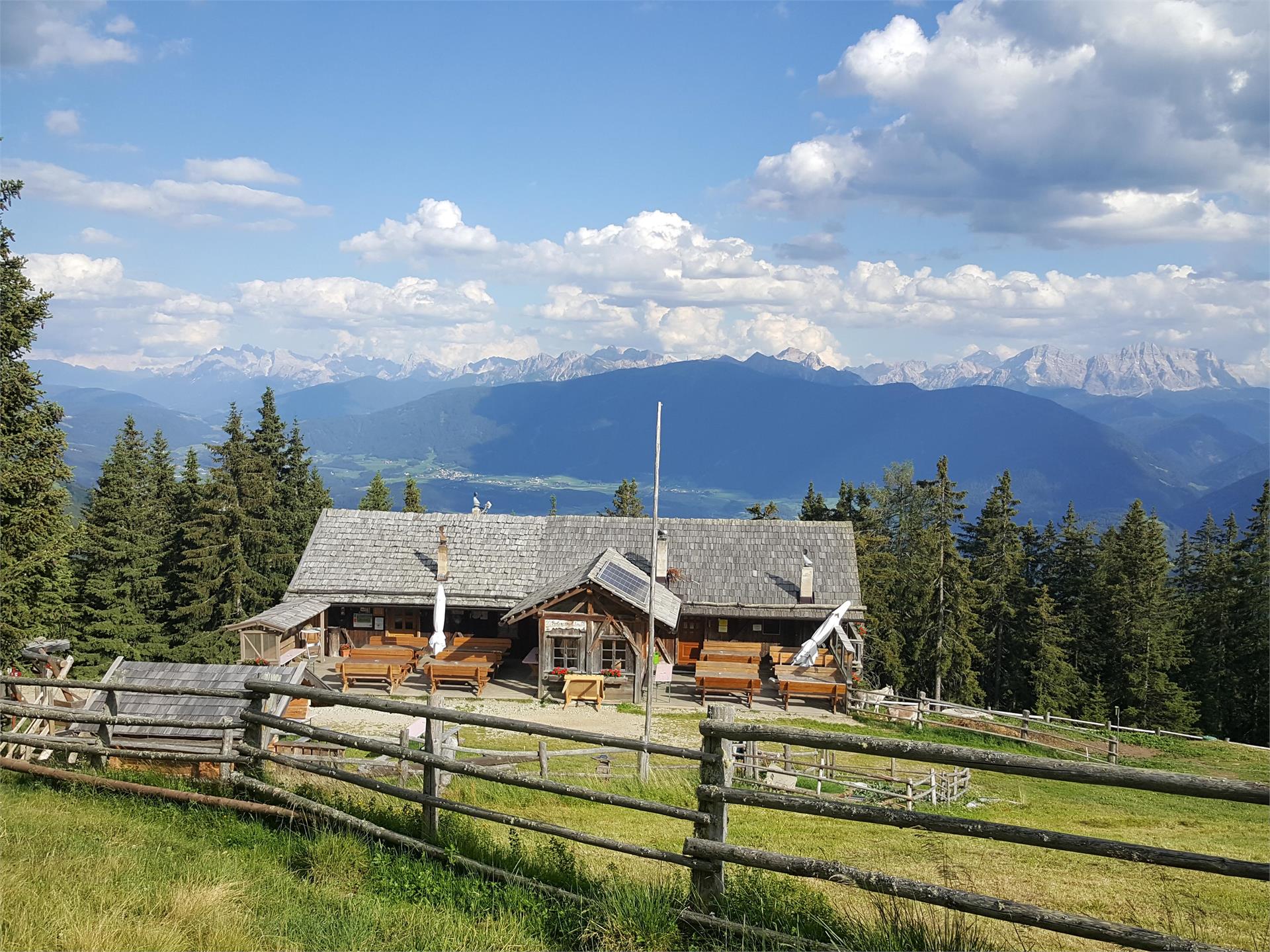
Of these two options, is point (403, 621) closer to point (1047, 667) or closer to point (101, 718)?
point (101, 718)

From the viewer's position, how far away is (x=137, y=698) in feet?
48.5

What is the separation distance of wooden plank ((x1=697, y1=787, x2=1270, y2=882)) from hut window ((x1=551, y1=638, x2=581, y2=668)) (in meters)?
20.2

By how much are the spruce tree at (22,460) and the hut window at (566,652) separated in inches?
515

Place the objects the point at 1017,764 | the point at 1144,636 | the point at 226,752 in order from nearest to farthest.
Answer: the point at 1017,764 → the point at 226,752 → the point at 1144,636

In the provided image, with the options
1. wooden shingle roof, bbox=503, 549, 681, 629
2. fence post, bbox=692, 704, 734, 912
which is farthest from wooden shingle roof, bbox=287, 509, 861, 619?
fence post, bbox=692, 704, 734, 912

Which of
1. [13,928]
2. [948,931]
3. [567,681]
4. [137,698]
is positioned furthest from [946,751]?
[567,681]

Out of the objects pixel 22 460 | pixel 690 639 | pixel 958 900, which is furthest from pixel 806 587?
pixel 958 900

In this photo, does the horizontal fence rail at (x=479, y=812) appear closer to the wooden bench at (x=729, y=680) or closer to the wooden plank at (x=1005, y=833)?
the wooden plank at (x=1005, y=833)

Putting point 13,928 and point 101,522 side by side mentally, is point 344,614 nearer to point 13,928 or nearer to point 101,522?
point 101,522

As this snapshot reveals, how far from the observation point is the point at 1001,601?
47.3 meters

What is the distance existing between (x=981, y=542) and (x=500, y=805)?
4716 cm

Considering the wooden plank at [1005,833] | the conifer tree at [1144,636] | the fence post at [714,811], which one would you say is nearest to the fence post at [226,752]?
the fence post at [714,811]

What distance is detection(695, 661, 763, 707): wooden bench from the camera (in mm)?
25750

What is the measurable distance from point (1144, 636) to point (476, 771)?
144 ft
